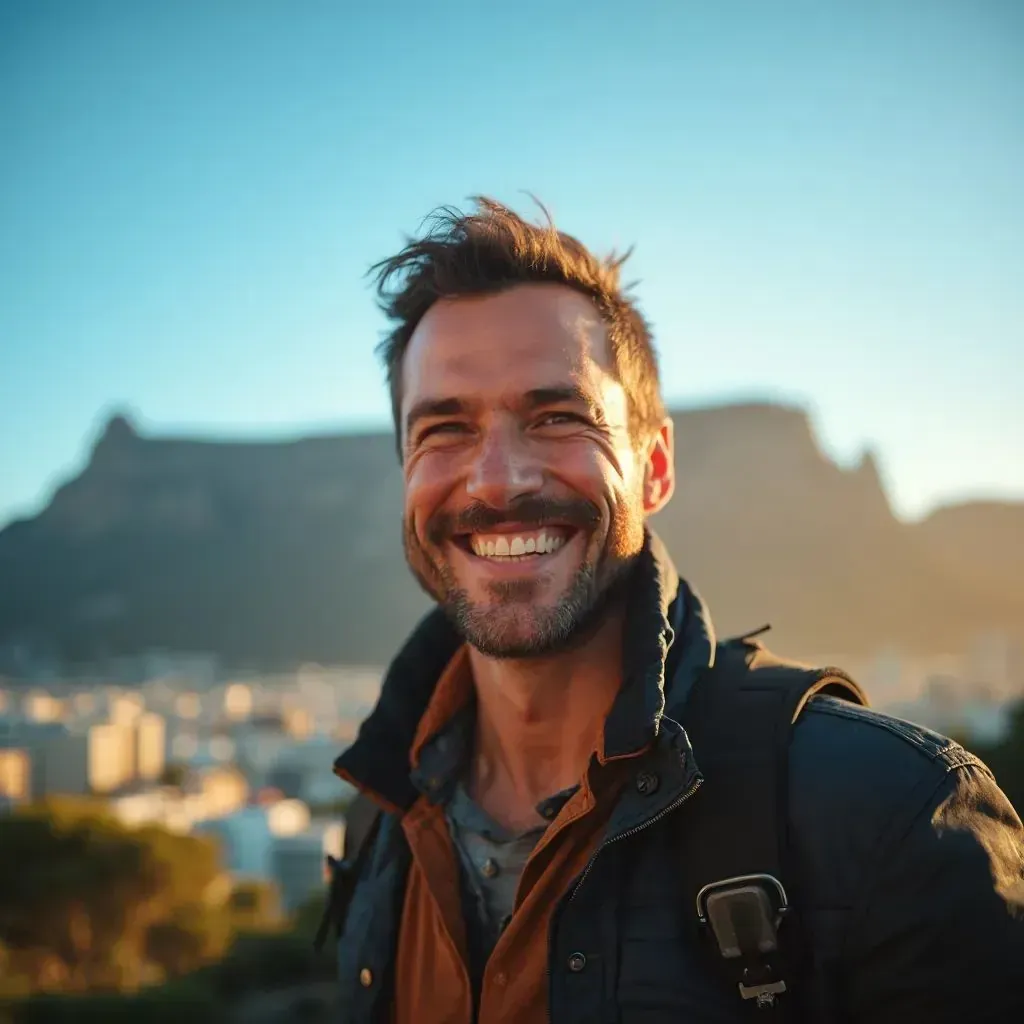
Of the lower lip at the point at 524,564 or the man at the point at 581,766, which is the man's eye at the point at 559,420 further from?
the lower lip at the point at 524,564

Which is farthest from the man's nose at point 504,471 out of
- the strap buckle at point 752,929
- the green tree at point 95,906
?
the green tree at point 95,906

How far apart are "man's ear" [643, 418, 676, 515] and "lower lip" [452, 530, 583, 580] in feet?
0.80

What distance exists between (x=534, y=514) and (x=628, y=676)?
301 millimetres

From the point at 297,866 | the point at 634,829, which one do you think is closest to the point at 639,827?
the point at 634,829

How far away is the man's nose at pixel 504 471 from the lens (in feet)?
4.79

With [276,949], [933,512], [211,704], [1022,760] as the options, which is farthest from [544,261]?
[933,512]

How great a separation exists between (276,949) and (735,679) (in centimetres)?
1244

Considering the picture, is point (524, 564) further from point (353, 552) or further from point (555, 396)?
point (353, 552)

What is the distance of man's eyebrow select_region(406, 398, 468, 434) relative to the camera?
152 cm

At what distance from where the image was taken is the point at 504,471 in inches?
57.6

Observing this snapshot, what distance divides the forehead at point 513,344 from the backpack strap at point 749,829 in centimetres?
57

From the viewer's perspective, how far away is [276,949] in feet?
39.3

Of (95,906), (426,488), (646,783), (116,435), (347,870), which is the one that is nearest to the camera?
(646,783)

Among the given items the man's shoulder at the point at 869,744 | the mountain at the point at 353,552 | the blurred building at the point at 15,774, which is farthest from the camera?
the mountain at the point at 353,552
